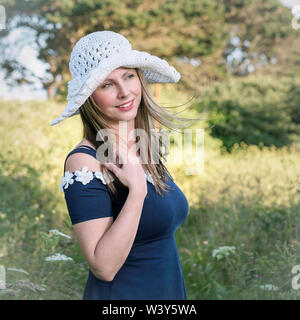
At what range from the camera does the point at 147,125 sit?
2.21m

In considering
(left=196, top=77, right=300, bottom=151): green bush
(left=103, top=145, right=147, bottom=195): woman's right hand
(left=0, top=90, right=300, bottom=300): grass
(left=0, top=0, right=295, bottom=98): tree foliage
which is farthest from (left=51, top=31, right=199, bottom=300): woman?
(left=196, top=77, right=300, bottom=151): green bush

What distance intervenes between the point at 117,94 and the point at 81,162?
400 millimetres

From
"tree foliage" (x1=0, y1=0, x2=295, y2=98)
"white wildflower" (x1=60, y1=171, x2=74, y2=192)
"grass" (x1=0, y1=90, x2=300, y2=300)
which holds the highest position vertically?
"tree foliage" (x1=0, y1=0, x2=295, y2=98)

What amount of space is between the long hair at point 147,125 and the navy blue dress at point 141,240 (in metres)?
0.07

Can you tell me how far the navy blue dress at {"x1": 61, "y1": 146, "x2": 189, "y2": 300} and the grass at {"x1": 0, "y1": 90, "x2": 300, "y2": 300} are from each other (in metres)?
0.76

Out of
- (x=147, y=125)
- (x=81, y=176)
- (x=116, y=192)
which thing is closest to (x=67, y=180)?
(x=81, y=176)

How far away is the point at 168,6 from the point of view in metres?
15.6

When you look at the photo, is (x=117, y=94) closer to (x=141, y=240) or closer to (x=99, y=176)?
(x=99, y=176)

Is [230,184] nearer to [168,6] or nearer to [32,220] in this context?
[32,220]

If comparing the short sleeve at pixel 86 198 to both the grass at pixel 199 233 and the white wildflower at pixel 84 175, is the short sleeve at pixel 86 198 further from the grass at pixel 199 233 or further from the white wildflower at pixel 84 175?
the grass at pixel 199 233

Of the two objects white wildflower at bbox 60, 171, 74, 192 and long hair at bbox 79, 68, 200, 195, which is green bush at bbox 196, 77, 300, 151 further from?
white wildflower at bbox 60, 171, 74, 192

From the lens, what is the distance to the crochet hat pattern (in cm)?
173

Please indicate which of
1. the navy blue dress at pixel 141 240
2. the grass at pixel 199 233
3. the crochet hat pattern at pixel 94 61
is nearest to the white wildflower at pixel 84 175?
the navy blue dress at pixel 141 240

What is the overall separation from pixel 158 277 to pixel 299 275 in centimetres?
187
